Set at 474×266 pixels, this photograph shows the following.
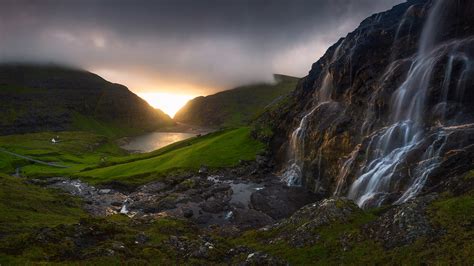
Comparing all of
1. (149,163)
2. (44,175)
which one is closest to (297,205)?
(149,163)

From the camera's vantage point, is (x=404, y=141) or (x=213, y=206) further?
(x=213, y=206)

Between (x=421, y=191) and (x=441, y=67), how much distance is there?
26.1 m

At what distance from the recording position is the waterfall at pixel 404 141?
174ft

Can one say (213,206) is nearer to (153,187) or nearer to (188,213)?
(188,213)

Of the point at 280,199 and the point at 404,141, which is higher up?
the point at 404,141

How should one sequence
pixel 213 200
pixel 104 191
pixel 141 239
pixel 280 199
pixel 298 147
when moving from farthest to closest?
pixel 104 191 < pixel 298 147 < pixel 280 199 < pixel 213 200 < pixel 141 239

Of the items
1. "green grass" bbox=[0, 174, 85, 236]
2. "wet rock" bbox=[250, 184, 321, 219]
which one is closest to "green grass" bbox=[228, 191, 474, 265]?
"green grass" bbox=[0, 174, 85, 236]

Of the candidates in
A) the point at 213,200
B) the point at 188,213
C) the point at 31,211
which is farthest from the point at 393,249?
the point at 31,211

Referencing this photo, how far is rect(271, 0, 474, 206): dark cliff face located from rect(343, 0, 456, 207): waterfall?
0.61ft

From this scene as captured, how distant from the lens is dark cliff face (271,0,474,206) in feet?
176

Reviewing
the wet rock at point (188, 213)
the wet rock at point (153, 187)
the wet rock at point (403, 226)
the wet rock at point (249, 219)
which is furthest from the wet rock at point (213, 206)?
the wet rock at point (403, 226)

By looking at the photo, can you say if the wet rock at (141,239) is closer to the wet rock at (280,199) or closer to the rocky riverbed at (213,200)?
the rocky riverbed at (213,200)

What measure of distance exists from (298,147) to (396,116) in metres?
34.7

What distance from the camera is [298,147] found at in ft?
330
